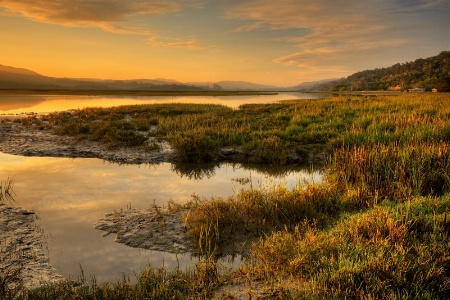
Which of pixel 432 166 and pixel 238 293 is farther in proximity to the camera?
pixel 432 166

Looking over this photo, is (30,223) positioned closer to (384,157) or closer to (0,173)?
(0,173)

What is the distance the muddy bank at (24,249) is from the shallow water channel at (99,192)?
21 cm

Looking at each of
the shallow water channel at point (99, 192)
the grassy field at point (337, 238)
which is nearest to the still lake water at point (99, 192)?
the shallow water channel at point (99, 192)

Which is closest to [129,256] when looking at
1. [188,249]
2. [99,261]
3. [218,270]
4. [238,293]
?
[99,261]

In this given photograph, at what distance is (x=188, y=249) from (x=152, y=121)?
22393 mm

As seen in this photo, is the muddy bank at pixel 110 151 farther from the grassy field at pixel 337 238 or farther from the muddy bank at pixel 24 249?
the muddy bank at pixel 24 249

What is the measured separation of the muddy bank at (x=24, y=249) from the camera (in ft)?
20.7

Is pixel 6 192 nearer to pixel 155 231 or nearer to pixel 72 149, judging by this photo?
pixel 155 231

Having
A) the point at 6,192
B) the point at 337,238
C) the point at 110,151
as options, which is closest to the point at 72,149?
the point at 110,151

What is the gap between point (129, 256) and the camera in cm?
730

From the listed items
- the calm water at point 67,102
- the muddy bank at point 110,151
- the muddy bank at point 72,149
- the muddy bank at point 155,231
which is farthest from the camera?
the calm water at point 67,102

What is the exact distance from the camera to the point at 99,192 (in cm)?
1184

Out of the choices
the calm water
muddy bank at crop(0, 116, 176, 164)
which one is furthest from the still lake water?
the calm water

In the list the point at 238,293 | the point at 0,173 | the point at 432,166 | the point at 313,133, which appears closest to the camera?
the point at 238,293
